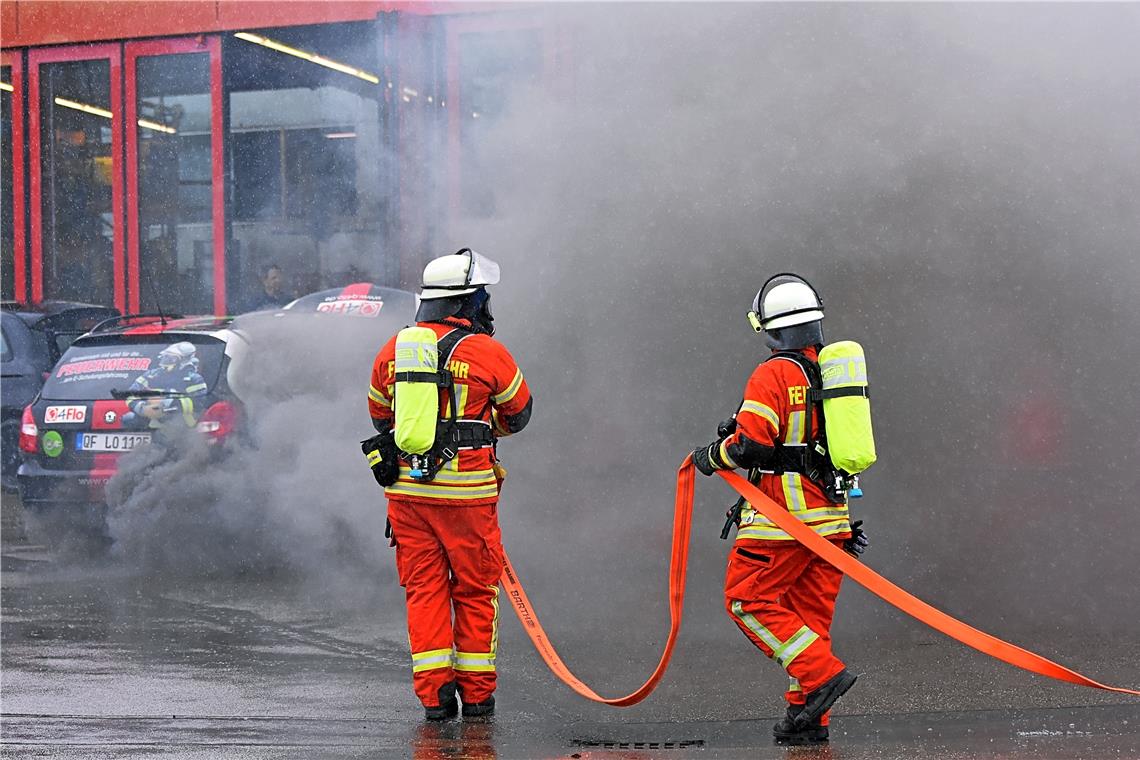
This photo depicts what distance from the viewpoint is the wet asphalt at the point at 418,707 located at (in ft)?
14.1

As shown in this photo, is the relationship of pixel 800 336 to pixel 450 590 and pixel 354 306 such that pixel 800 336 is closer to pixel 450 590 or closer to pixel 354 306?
pixel 450 590

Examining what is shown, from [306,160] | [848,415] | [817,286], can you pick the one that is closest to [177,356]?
[817,286]

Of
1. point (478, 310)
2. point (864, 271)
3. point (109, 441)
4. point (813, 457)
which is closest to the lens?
point (813, 457)

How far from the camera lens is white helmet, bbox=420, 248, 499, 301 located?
4.91m

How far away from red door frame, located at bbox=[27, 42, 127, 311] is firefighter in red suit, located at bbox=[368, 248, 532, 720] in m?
8.46

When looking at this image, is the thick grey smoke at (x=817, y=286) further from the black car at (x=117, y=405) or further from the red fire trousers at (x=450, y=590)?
the red fire trousers at (x=450, y=590)

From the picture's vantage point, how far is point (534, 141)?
8.07 metres

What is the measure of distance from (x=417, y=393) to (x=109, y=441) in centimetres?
415

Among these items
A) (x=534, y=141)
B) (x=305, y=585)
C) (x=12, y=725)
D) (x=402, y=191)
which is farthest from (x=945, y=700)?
(x=402, y=191)

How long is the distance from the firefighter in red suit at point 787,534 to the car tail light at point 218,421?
4.21 metres

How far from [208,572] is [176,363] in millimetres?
1255

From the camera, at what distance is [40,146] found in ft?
43.4

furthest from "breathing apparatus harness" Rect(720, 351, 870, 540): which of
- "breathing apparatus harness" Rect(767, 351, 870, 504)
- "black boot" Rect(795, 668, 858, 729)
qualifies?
"black boot" Rect(795, 668, 858, 729)

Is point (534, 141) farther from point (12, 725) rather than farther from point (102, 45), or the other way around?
point (102, 45)
